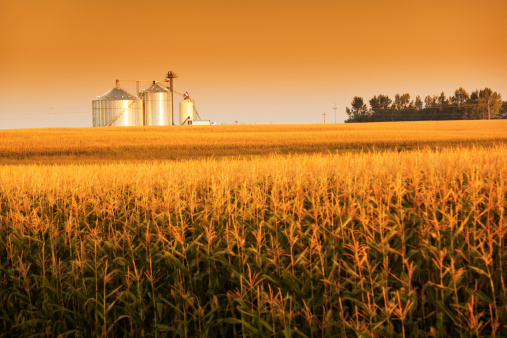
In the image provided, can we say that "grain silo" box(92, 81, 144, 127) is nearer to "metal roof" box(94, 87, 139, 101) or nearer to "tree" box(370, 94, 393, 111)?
"metal roof" box(94, 87, 139, 101)

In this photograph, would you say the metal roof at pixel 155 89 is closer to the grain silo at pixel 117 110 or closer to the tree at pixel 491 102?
the grain silo at pixel 117 110

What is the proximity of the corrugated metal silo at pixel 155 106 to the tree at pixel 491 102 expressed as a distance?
72.7m

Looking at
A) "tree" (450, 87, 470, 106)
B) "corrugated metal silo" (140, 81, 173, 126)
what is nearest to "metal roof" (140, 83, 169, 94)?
"corrugated metal silo" (140, 81, 173, 126)

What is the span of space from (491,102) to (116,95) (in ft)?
285

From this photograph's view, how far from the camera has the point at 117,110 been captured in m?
62.4

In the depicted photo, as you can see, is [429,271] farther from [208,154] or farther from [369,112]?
[369,112]

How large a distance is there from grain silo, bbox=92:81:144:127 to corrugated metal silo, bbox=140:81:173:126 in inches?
39.6

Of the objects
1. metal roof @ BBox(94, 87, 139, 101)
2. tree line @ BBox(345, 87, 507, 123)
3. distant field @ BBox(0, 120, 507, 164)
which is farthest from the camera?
tree line @ BBox(345, 87, 507, 123)

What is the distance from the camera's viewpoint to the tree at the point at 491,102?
9988cm

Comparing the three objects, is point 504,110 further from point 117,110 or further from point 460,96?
point 117,110

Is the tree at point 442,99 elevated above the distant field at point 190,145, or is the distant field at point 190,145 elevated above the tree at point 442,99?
the tree at point 442,99

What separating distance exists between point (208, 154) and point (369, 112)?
8988 centimetres

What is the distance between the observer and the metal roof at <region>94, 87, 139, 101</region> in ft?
209

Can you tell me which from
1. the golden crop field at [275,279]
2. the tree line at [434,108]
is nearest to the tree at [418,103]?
the tree line at [434,108]
